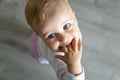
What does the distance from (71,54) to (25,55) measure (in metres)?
0.36

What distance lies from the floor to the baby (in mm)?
239

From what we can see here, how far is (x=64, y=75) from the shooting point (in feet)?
2.77

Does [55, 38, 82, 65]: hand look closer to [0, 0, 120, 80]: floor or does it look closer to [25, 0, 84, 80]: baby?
[25, 0, 84, 80]: baby

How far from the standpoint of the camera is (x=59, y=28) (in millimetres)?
726

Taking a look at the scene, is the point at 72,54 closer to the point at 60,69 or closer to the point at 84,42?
the point at 60,69

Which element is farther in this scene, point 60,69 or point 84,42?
point 84,42

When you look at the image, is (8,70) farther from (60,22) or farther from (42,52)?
(60,22)

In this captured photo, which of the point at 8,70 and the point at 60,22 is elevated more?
the point at 60,22

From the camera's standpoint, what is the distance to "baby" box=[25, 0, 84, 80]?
71cm

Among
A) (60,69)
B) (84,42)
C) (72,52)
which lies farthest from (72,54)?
(84,42)

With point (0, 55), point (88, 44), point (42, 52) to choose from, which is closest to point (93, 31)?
point (88, 44)

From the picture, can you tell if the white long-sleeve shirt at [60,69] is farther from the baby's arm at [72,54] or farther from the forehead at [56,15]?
the forehead at [56,15]

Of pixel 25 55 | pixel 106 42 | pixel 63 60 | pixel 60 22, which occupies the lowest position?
Result: pixel 106 42

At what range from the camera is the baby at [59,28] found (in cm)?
71
